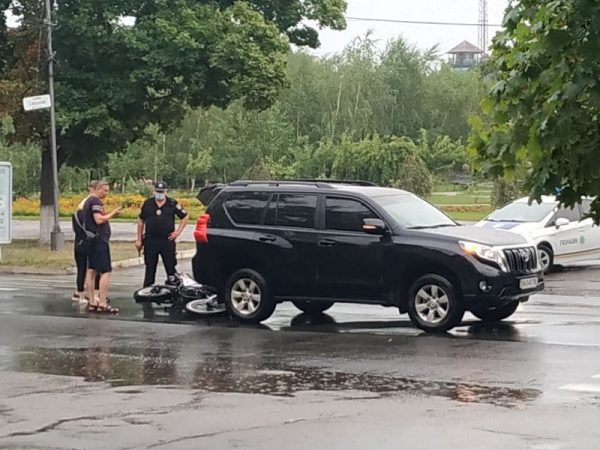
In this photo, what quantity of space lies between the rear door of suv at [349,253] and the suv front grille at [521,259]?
1509 millimetres

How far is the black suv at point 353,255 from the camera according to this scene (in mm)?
13422

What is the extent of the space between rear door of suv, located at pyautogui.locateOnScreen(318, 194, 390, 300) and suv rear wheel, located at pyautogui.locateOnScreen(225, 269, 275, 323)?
0.80 metres

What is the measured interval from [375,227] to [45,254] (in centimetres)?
1463

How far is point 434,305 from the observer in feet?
44.1

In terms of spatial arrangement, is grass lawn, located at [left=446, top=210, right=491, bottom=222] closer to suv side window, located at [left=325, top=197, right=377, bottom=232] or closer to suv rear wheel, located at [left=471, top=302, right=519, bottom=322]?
suv rear wheel, located at [left=471, top=302, right=519, bottom=322]

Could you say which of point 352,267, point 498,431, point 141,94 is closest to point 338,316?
point 352,267

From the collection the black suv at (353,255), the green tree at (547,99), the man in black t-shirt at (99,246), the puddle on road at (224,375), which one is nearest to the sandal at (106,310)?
the man in black t-shirt at (99,246)

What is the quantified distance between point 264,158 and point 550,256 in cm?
4801

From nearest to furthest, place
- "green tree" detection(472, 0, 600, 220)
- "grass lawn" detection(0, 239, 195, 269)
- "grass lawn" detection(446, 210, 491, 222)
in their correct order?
"green tree" detection(472, 0, 600, 220) < "grass lawn" detection(0, 239, 195, 269) < "grass lawn" detection(446, 210, 491, 222)

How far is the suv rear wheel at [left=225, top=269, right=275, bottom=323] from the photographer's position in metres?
14.6

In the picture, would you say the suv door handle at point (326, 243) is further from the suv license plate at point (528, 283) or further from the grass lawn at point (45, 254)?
the grass lawn at point (45, 254)

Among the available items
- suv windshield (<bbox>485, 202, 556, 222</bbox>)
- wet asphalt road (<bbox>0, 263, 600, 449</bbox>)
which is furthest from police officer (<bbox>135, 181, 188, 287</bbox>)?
suv windshield (<bbox>485, 202, 556, 222</bbox>)

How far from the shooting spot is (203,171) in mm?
68438

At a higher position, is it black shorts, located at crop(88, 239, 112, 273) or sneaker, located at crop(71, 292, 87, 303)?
black shorts, located at crop(88, 239, 112, 273)
